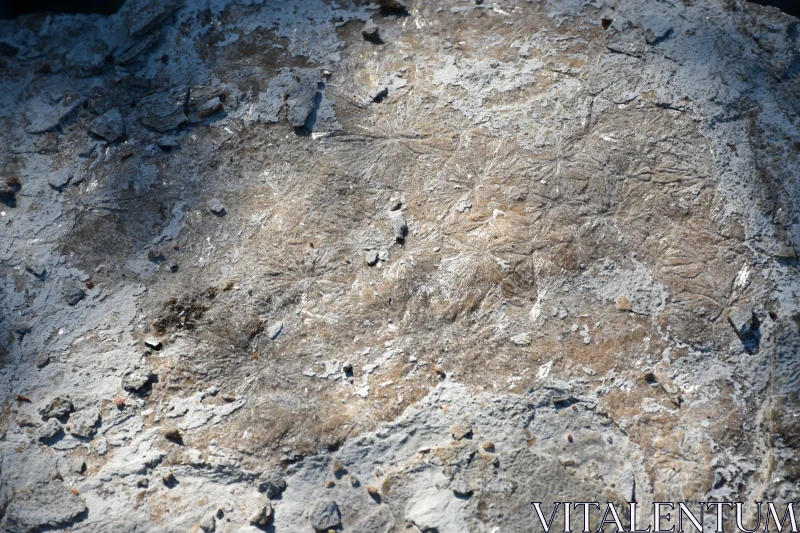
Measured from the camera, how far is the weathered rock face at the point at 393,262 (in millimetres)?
2037

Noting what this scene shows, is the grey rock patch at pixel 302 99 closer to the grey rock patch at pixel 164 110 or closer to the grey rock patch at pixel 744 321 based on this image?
the grey rock patch at pixel 164 110

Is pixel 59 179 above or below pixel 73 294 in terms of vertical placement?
above

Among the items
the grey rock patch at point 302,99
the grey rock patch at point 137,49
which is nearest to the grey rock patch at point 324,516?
the grey rock patch at point 302,99

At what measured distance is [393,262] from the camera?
231 cm

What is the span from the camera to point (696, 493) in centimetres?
197

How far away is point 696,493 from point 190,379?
1.62 metres

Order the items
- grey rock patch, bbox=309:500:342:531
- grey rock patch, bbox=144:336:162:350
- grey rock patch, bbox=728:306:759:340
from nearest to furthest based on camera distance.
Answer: grey rock patch, bbox=309:500:342:531
grey rock patch, bbox=728:306:759:340
grey rock patch, bbox=144:336:162:350

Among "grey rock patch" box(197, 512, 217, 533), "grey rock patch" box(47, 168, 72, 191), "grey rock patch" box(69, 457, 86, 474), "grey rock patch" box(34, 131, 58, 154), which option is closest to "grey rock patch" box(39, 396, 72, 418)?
"grey rock patch" box(69, 457, 86, 474)

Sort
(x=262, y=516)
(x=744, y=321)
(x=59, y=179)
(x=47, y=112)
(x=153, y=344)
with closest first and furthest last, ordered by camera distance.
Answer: (x=262, y=516)
(x=744, y=321)
(x=153, y=344)
(x=59, y=179)
(x=47, y=112)

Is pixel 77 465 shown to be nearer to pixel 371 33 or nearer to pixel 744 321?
pixel 371 33

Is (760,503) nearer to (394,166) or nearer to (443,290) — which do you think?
(443,290)

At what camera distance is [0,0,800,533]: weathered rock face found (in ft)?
6.68

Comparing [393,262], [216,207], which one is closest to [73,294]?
[216,207]

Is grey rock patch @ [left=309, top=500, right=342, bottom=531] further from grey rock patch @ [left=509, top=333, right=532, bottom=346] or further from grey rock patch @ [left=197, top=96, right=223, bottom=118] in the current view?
grey rock patch @ [left=197, top=96, right=223, bottom=118]
